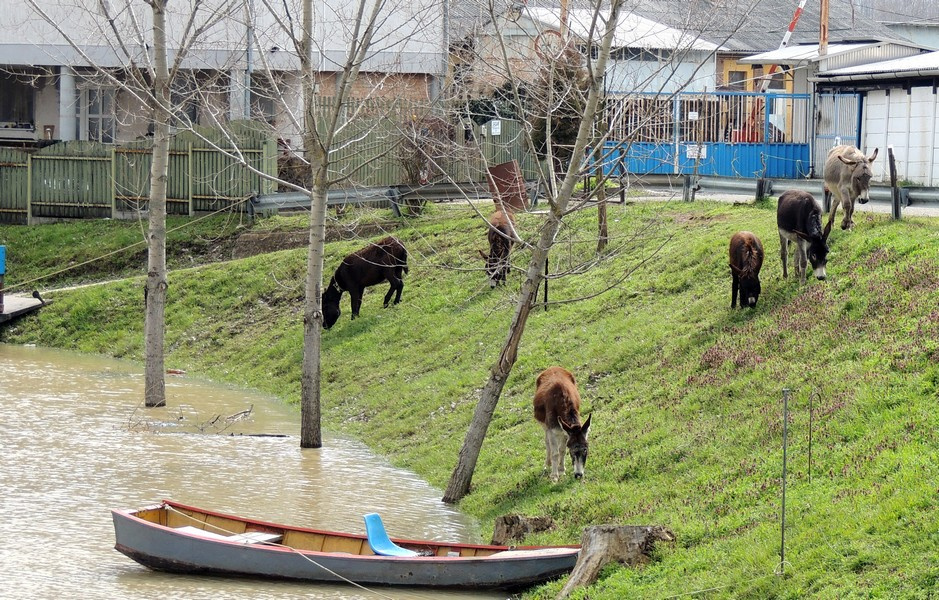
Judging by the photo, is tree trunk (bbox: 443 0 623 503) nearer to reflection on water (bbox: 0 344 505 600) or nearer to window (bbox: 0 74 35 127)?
reflection on water (bbox: 0 344 505 600)

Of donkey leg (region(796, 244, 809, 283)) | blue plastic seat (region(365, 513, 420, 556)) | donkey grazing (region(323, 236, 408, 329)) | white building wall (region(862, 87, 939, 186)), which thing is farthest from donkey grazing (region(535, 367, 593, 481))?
white building wall (region(862, 87, 939, 186))

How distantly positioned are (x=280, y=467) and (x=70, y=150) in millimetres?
22708

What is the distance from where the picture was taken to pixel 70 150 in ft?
119

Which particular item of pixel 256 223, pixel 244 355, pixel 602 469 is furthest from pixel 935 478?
pixel 256 223

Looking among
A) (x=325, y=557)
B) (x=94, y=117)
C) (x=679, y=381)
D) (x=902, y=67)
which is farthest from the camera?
(x=94, y=117)

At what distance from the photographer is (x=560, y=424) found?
1386 centimetres

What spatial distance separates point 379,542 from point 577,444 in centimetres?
307

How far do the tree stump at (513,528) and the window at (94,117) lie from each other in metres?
33.5

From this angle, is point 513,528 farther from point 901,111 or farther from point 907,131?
point 901,111

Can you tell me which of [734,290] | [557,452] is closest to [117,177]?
[734,290]

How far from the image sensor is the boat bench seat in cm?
1160

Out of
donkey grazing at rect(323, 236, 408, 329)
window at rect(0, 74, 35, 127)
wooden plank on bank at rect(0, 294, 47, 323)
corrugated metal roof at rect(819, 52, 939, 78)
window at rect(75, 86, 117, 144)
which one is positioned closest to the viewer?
donkey grazing at rect(323, 236, 408, 329)

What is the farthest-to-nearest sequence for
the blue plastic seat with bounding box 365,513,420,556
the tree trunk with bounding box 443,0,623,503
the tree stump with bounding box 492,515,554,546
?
the tree trunk with bounding box 443,0,623,503
the tree stump with bounding box 492,515,554,546
the blue plastic seat with bounding box 365,513,420,556

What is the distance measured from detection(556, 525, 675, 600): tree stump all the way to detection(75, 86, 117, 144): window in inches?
1393
